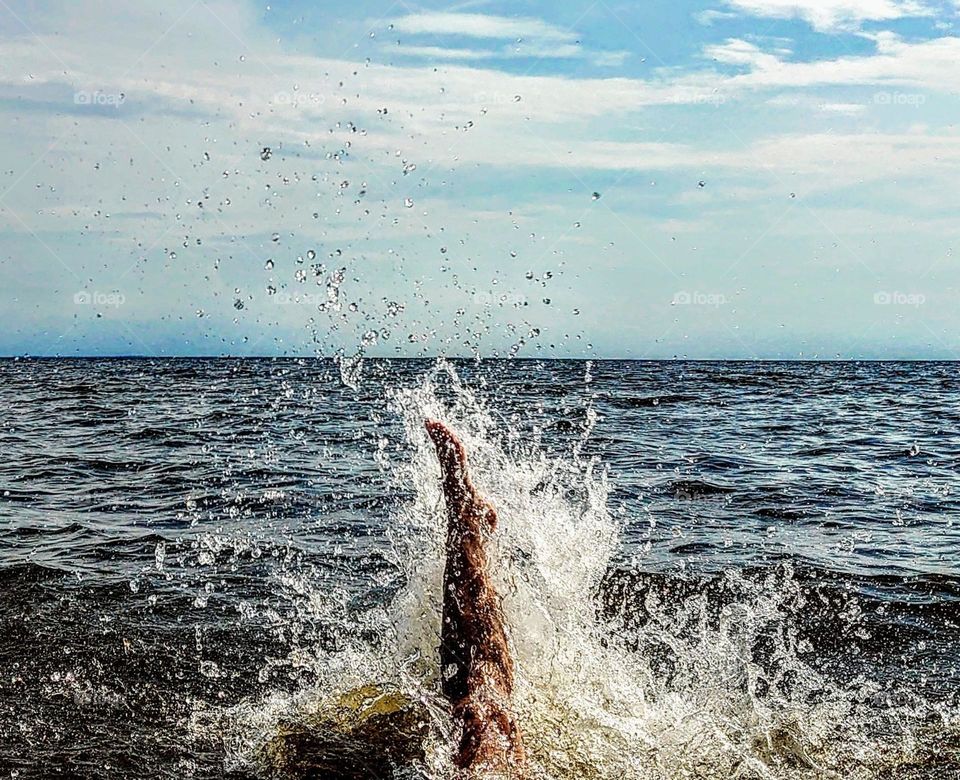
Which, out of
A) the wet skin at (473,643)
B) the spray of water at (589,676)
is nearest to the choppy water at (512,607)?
the spray of water at (589,676)

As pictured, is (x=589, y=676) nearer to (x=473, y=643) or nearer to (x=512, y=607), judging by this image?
(x=512, y=607)

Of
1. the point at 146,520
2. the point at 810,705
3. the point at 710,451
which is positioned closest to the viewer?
the point at 810,705

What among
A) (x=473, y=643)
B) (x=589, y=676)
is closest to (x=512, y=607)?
(x=589, y=676)

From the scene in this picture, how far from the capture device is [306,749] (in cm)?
551

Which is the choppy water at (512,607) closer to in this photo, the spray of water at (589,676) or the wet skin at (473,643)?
the spray of water at (589,676)

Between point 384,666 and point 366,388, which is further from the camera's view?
point 366,388

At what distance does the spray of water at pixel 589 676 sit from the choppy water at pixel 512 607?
2cm

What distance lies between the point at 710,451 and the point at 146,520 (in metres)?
9.73

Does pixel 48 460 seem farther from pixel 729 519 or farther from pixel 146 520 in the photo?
pixel 729 519

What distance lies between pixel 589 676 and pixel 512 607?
695 millimetres

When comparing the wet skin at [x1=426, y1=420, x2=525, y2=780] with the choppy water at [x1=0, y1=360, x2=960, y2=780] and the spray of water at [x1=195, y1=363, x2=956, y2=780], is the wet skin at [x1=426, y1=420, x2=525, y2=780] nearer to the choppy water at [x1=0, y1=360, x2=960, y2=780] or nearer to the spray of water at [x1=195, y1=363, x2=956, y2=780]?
the spray of water at [x1=195, y1=363, x2=956, y2=780]

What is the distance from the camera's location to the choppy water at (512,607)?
553 cm

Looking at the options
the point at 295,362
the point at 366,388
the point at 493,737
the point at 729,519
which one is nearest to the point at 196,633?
the point at 493,737

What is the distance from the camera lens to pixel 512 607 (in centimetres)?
646
